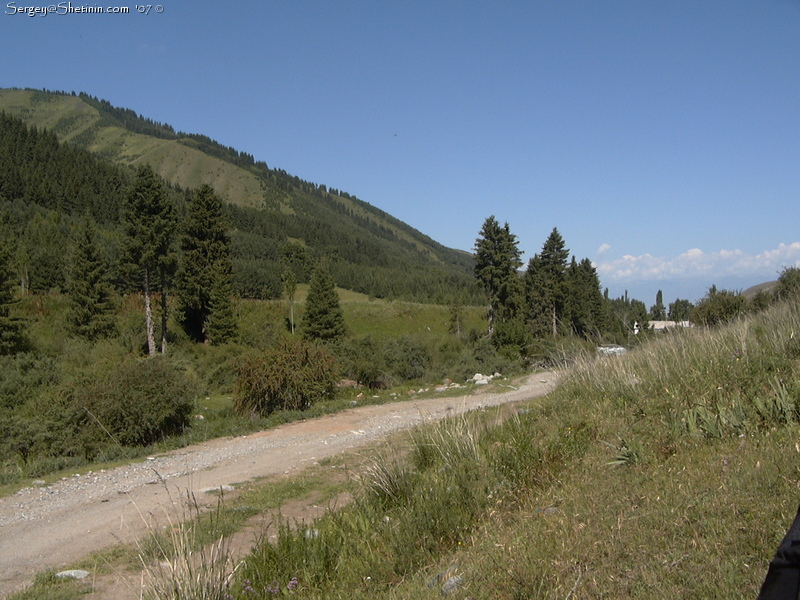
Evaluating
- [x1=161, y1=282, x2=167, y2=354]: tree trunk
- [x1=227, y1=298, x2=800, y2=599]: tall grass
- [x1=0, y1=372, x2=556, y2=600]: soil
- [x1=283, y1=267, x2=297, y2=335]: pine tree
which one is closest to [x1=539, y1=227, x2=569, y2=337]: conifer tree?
[x1=283, y1=267, x2=297, y2=335]: pine tree

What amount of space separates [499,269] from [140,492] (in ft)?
134

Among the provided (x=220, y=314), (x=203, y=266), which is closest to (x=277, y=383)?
(x=220, y=314)

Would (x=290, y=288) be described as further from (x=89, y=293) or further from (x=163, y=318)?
(x=89, y=293)

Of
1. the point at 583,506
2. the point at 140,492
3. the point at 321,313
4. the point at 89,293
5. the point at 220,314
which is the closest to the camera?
the point at 583,506

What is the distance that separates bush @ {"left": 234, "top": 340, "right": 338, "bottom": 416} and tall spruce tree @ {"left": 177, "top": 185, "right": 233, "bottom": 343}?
2445 cm

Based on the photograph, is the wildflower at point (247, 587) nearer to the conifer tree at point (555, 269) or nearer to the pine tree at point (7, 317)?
the pine tree at point (7, 317)

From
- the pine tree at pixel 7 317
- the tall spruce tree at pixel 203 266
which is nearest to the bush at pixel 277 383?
the pine tree at pixel 7 317

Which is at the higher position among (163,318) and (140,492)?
(163,318)

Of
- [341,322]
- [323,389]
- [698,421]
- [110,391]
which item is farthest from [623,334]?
[341,322]

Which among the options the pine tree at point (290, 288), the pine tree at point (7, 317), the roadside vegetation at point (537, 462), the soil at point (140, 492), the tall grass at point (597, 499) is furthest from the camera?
the pine tree at point (290, 288)

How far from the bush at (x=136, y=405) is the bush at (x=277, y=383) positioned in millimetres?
2454

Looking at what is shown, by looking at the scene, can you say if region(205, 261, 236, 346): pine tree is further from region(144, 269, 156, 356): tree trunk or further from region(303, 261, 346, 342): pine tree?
region(303, 261, 346, 342): pine tree

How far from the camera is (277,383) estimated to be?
17641mm

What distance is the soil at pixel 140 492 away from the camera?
6.05 metres
